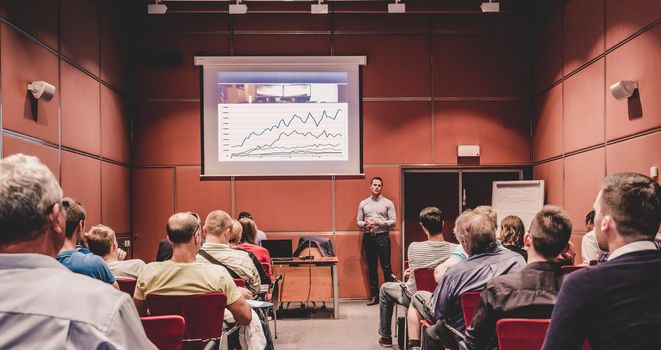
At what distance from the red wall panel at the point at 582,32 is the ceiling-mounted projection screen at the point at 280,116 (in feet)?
9.45

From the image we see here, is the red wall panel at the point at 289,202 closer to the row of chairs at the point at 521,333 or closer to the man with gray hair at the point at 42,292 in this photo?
the row of chairs at the point at 521,333

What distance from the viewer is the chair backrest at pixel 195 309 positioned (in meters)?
2.69

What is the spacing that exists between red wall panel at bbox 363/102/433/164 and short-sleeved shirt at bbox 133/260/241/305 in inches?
220

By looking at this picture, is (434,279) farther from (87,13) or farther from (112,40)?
(112,40)

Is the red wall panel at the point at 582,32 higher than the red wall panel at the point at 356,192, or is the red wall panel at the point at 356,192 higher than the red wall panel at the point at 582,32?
the red wall panel at the point at 582,32

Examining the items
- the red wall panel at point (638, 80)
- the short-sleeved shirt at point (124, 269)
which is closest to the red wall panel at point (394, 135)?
the red wall panel at point (638, 80)

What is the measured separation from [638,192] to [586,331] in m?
0.43

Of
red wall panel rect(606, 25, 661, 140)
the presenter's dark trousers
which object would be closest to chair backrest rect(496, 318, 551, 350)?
red wall panel rect(606, 25, 661, 140)

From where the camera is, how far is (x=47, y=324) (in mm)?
963

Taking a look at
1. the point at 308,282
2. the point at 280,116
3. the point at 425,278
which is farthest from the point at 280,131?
the point at 425,278

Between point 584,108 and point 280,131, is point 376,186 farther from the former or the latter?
point 584,108

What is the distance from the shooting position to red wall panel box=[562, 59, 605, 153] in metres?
6.18

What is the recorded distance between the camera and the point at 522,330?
2121 millimetres

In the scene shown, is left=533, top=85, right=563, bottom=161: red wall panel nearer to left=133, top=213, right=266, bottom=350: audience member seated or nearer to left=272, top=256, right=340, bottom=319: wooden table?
left=272, top=256, right=340, bottom=319: wooden table
